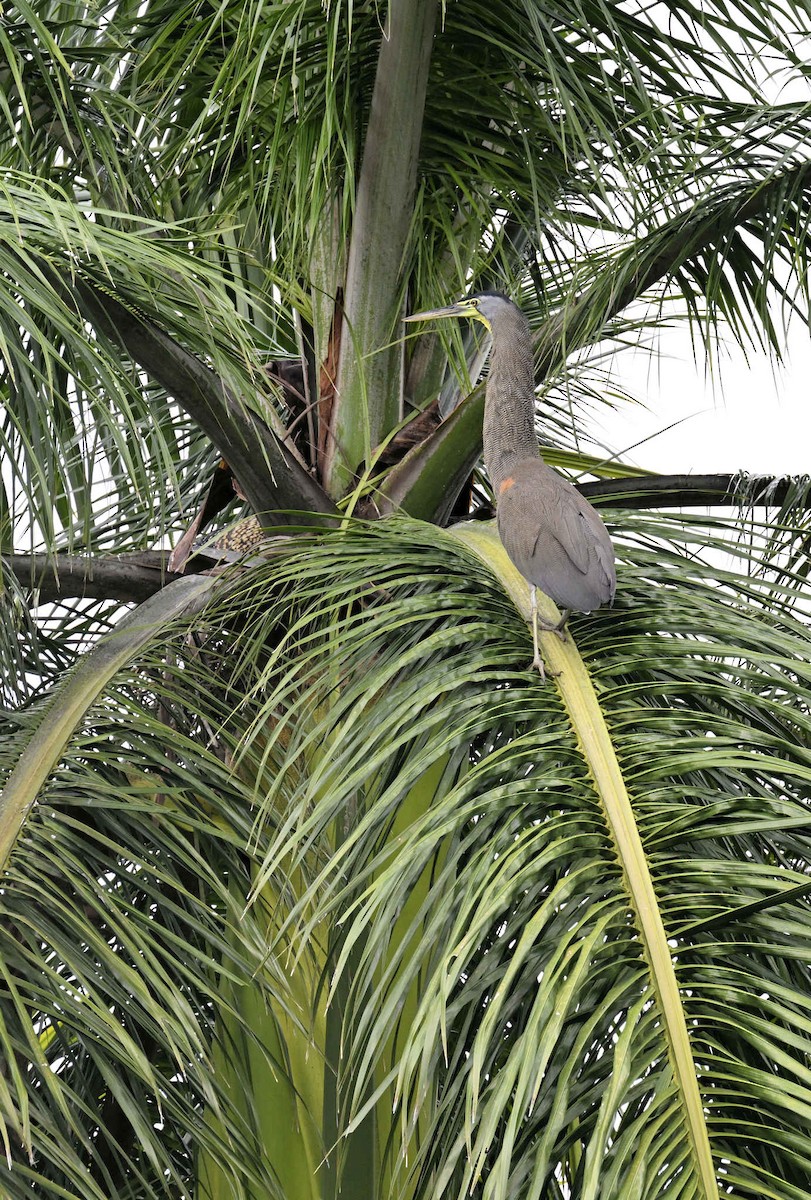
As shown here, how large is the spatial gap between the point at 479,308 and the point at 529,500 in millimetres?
378

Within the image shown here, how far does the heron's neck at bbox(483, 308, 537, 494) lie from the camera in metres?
1.68

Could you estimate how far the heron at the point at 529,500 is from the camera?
1.46 m

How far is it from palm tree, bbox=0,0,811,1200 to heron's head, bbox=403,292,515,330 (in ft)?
0.29

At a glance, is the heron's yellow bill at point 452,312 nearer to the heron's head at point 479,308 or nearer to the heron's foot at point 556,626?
the heron's head at point 479,308

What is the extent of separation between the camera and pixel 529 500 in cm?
155

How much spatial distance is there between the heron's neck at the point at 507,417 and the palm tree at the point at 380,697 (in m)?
0.09

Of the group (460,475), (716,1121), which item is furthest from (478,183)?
(716,1121)

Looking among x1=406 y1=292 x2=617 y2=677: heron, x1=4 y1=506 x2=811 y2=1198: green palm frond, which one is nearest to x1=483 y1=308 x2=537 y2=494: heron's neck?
x1=406 y1=292 x2=617 y2=677: heron

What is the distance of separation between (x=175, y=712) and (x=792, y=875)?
86 centimetres

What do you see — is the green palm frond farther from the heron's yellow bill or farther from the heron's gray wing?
the heron's yellow bill

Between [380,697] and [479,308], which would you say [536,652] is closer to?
[380,697]

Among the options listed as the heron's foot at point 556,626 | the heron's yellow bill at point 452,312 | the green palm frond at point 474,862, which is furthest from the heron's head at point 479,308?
the heron's foot at point 556,626

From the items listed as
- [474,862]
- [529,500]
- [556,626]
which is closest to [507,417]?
[529,500]

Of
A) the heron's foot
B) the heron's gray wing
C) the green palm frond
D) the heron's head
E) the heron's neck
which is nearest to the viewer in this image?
the green palm frond
